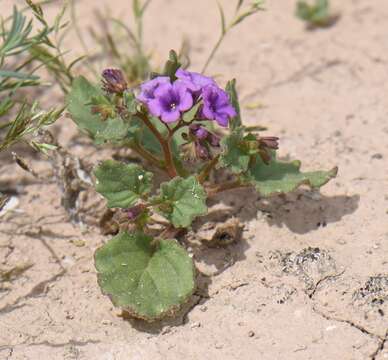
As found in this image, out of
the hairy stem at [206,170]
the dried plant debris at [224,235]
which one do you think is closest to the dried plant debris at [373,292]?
the dried plant debris at [224,235]

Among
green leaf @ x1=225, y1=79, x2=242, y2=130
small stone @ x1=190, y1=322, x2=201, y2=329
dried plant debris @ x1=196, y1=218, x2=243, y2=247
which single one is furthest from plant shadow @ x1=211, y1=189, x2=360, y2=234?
small stone @ x1=190, y1=322, x2=201, y2=329

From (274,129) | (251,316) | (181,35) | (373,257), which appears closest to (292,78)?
(274,129)

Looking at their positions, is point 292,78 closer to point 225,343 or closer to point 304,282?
point 304,282

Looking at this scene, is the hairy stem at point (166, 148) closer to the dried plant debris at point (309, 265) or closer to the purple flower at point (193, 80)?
the purple flower at point (193, 80)

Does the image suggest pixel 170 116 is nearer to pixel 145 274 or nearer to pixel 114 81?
pixel 114 81

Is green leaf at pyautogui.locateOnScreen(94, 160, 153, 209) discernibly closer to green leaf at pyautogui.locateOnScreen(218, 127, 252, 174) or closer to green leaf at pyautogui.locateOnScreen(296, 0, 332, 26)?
green leaf at pyautogui.locateOnScreen(218, 127, 252, 174)

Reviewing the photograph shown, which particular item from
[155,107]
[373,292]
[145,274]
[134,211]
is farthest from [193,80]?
[373,292]
